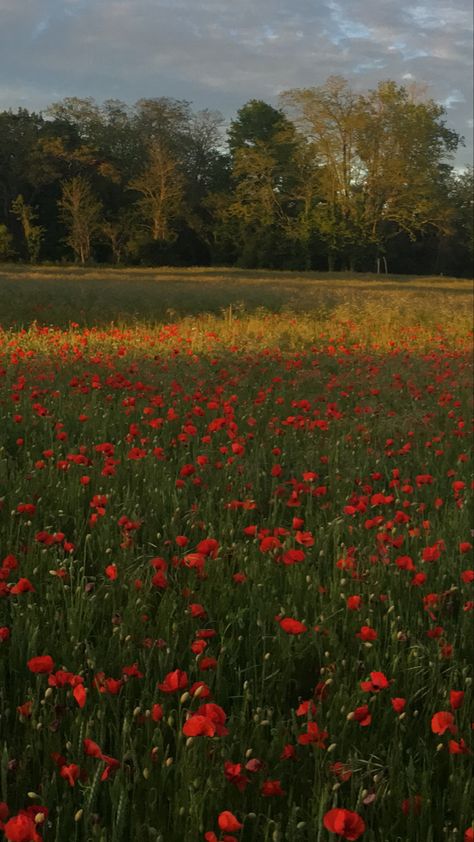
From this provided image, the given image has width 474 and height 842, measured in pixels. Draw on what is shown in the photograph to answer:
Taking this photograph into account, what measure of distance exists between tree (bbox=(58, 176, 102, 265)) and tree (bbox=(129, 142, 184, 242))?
132 inches

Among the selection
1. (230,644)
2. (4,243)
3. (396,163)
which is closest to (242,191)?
(396,163)

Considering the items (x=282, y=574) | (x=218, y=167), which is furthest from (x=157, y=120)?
(x=282, y=574)

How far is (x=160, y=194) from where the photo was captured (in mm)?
54125

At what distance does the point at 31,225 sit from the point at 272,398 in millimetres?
52456

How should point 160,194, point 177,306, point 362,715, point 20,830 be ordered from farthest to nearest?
point 160,194
point 177,306
point 362,715
point 20,830

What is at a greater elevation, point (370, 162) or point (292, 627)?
point (370, 162)

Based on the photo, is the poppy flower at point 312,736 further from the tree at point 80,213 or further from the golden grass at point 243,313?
the tree at point 80,213

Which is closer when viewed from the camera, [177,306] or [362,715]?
[362,715]

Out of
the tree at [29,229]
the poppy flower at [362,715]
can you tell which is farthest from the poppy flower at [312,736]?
the tree at [29,229]

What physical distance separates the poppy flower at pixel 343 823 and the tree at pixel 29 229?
51543mm

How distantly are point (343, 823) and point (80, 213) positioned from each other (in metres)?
53.7

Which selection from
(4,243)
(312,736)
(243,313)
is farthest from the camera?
(4,243)

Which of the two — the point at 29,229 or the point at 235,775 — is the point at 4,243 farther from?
the point at 235,775

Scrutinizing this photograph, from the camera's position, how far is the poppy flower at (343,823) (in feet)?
4.09
